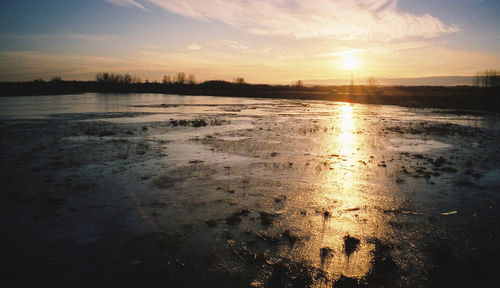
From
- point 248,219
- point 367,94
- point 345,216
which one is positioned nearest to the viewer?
point 248,219

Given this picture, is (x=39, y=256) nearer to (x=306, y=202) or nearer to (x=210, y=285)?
(x=210, y=285)

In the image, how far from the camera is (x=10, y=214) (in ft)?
22.5

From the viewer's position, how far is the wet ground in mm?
4801

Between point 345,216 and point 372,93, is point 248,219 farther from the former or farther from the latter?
point 372,93

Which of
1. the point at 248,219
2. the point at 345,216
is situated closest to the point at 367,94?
the point at 345,216

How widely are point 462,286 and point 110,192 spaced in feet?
28.9

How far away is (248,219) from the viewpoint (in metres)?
6.73

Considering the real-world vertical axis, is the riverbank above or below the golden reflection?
above

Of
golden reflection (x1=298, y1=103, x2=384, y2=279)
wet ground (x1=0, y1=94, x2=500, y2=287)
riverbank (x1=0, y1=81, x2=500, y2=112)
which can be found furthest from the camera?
riverbank (x1=0, y1=81, x2=500, y2=112)

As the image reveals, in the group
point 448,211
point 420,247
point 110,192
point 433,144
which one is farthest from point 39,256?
point 433,144

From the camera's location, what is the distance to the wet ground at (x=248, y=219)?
480 cm

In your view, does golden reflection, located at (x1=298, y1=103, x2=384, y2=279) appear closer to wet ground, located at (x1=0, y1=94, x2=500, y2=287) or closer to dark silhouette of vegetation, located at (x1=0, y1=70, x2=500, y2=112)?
wet ground, located at (x1=0, y1=94, x2=500, y2=287)

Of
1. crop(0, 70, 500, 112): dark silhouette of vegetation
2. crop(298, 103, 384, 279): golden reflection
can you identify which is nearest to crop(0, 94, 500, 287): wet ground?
crop(298, 103, 384, 279): golden reflection

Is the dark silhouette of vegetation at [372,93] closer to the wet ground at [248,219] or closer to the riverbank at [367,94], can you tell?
the riverbank at [367,94]
